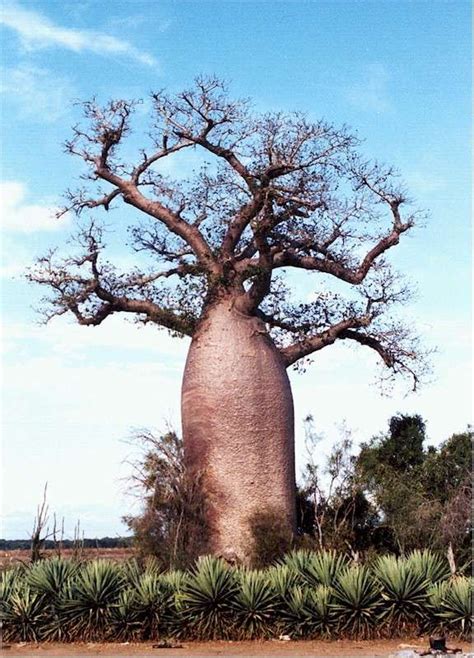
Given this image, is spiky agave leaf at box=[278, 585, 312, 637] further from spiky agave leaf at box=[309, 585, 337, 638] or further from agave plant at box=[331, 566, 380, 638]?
agave plant at box=[331, 566, 380, 638]

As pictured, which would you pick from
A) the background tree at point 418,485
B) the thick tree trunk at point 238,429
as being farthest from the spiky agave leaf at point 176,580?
the background tree at point 418,485

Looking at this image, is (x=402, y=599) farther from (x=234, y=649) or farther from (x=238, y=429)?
(x=238, y=429)

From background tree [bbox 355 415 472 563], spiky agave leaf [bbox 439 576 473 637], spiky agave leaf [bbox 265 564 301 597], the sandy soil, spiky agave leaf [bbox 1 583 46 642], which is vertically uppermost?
background tree [bbox 355 415 472 563]

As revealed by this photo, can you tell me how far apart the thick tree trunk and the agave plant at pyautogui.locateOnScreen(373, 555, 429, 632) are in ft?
8.99

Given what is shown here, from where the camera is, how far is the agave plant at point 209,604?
925 cm

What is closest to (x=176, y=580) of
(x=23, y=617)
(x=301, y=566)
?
(x=301, y=566)

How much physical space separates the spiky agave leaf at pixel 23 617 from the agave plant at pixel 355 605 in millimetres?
2827

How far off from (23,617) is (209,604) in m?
1.81

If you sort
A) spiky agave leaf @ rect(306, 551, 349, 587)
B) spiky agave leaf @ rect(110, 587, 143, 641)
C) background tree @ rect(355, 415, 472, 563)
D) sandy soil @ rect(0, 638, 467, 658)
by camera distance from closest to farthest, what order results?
1. sandy soil @ rect(0, 638, 467, 658)
2. spiky agave leaf @ rect(110, 587, 143, 641)
3. spiky agave leaf @ rect(306, 551, 349, 587)
4. background tree @ rect(355, 415, 472, 563)

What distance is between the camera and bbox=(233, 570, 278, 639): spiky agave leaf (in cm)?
925

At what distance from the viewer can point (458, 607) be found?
930 centimetres

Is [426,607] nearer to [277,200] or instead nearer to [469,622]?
[469,622]

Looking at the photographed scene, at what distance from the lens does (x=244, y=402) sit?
40.3 feet

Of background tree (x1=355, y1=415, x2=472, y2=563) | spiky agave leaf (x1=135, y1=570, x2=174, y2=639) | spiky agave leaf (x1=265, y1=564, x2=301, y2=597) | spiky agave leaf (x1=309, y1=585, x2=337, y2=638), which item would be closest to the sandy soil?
spiky agave leaf (x1=309, y1=585, x2=337, y2=638)
